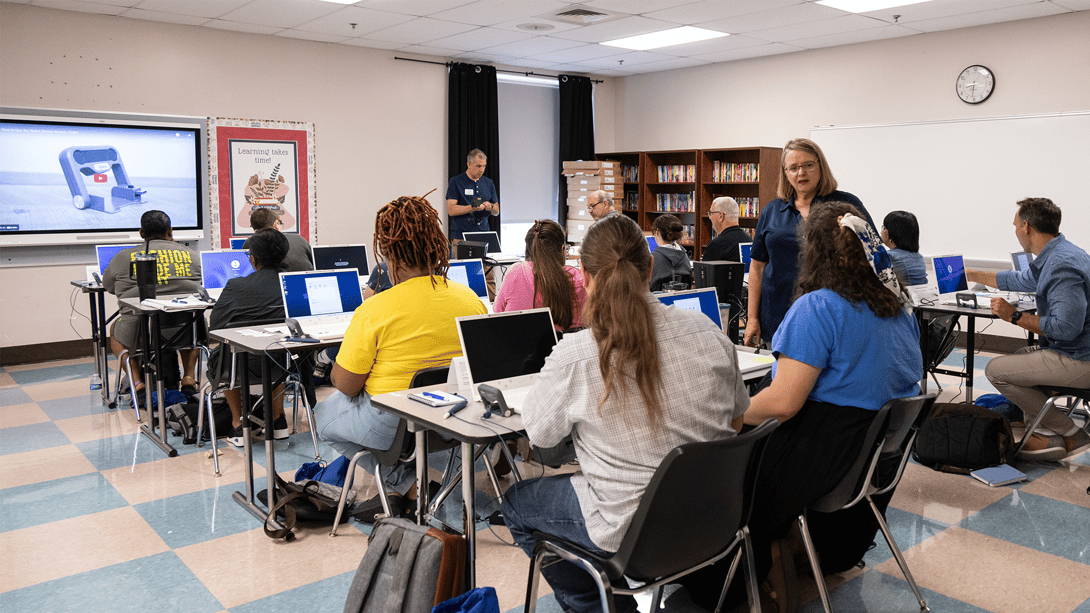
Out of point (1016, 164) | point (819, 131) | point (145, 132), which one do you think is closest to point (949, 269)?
point (1016, 164)

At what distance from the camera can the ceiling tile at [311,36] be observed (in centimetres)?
738

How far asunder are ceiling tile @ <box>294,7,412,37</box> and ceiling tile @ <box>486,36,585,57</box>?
1389mm

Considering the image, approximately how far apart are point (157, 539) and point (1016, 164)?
7099mm

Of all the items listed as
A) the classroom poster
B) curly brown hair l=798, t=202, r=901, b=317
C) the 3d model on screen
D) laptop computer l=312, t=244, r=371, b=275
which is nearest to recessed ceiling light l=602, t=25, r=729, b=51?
the classroom poster

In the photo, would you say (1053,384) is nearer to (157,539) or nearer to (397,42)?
(157,539)

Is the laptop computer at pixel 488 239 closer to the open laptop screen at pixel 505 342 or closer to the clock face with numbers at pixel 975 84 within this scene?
the clock face with numbers at pixel 975 84

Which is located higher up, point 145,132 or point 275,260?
point 145,132

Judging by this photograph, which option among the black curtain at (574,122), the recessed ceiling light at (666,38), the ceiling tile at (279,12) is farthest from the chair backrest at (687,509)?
the black curtain at (574,122)

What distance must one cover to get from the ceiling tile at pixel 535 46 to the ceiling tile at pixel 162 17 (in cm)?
277

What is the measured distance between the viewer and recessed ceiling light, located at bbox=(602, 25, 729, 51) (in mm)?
7336

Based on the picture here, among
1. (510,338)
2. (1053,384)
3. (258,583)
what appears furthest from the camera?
(1053,384)

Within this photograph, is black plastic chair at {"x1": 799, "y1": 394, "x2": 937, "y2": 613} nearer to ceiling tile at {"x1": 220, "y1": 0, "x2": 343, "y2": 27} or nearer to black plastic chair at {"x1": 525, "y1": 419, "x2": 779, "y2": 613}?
black plastic chair at {"x1": 525, "y1": 419, "x2": 779, "y2": 613}

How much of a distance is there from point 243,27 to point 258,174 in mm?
1330

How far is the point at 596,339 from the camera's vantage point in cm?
188
